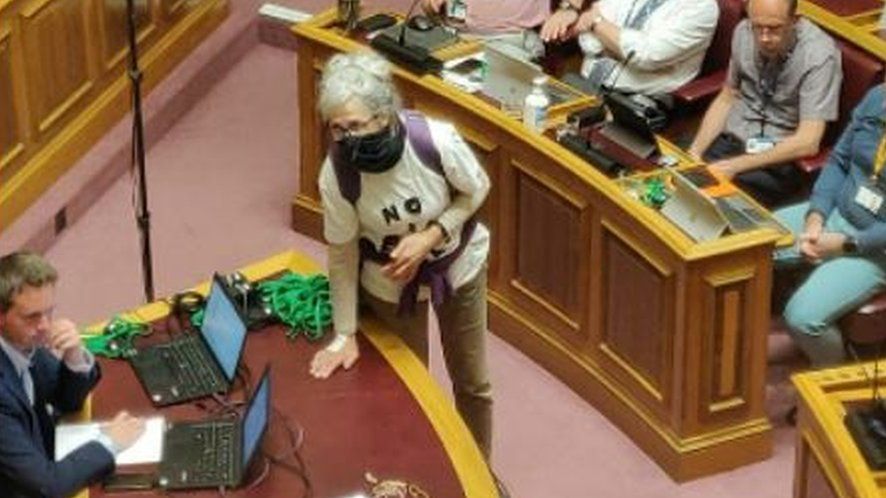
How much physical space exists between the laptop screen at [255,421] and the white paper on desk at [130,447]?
8.2 inches

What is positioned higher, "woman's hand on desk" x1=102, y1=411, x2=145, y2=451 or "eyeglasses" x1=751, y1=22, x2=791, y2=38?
"eyeglasses" x1=751, y1=22, x2=791, y2=38

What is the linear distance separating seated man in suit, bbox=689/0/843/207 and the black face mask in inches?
65.2

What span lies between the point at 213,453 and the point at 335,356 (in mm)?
485

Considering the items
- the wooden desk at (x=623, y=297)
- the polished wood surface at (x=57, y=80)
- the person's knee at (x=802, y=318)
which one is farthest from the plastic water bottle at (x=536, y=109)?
the polished wood surface at (x=57, y=80)

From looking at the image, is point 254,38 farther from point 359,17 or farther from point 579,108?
point 579,108

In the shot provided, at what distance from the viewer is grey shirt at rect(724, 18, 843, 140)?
6.62m

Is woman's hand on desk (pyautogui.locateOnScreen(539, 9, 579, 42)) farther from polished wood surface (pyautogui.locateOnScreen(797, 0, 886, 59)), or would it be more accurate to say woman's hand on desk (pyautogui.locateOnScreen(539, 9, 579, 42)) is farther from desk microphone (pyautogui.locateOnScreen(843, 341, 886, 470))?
desk microphone (pyautogui.locateOnScreen(843, 341, 886, 470))

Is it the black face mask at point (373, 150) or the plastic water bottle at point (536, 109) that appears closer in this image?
the black face mask at point (373, 150)

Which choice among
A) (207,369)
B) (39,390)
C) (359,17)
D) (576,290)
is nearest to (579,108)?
(576,290)

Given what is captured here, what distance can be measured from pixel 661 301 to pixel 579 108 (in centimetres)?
76

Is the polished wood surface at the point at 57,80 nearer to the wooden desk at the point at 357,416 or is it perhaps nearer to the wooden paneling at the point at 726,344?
the wooden desk at the point at 357,416

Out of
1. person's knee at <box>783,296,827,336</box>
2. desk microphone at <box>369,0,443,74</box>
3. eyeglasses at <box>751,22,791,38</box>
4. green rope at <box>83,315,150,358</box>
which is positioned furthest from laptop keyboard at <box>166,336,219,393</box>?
eyeglasses at <box>751,22,791,38</box>

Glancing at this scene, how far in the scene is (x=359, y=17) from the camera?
7207 millimetres

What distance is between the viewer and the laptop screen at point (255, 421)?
193 inches
